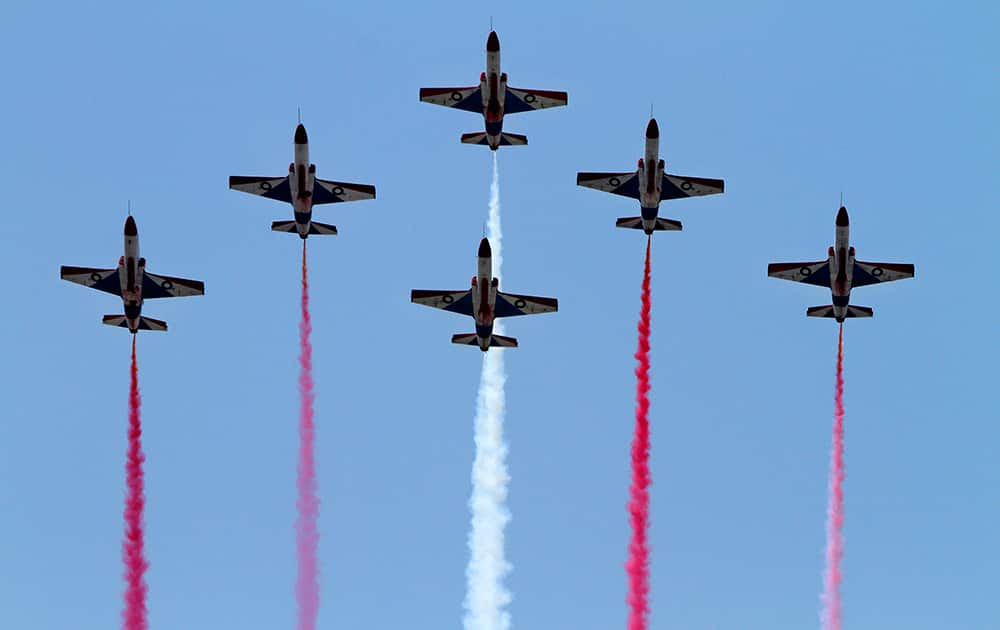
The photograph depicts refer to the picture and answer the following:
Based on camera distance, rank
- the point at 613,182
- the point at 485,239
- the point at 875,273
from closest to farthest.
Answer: the point at 485,239, the point at 875,273, the point at 613,182

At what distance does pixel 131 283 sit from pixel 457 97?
17.6 metres

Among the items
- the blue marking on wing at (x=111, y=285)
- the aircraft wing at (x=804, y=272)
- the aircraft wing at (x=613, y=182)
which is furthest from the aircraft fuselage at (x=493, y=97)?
the blue marking on wing at (x=111, y=285)

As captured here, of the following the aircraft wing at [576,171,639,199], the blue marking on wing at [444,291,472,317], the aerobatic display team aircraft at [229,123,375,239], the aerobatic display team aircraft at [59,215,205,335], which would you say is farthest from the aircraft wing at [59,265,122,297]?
the aircraft wing at [576,171,639,199]

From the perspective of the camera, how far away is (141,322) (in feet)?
369

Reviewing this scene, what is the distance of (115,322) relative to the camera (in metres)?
113

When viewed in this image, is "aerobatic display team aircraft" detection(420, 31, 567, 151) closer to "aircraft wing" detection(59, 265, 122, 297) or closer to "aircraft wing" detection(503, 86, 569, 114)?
"aircraft wing" detection(503, 86, 569, 114)

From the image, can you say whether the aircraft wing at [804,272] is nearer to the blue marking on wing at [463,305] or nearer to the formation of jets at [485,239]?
the formation of jets at [485,239]

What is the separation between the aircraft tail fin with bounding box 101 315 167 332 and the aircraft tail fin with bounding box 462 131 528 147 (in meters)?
15.9

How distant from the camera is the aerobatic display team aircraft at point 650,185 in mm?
114625

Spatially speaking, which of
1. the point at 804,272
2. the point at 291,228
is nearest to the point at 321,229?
the point at 291,228

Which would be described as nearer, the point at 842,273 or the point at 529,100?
the point at 842,273

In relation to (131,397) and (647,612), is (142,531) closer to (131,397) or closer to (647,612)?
(131,397)

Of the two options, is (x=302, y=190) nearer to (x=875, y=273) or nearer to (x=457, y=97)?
(x=457, y=97)

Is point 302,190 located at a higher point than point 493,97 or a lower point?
lower
